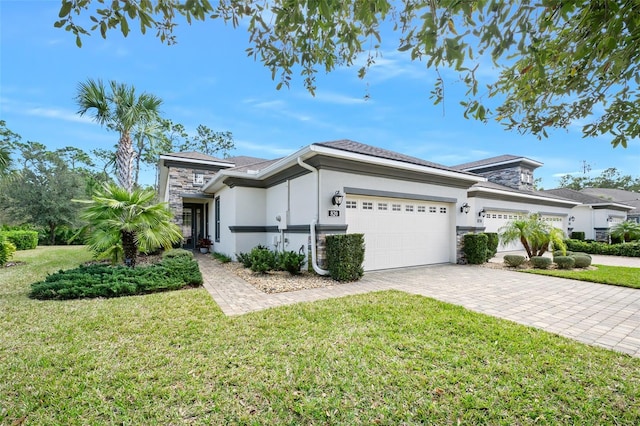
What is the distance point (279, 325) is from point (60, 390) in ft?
7.74

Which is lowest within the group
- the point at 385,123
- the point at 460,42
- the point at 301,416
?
the point at 301,416

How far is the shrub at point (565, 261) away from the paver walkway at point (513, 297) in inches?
82.8

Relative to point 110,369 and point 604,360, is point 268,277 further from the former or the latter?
point 604,360

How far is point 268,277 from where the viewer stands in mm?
7688

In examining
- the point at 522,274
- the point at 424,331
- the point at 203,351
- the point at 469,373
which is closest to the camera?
the point at 469,373

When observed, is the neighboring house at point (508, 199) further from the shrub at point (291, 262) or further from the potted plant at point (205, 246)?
the potted plant at point (205, 246)

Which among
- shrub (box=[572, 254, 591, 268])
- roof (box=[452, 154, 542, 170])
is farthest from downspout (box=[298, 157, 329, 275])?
roof (box=[452, 154, 542, 170])

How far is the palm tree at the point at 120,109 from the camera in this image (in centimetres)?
1210

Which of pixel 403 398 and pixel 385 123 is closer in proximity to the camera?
pixel 403 398

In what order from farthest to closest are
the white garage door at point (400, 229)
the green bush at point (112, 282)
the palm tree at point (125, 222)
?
1. the white garage door at point (400, 229)
2. the palm tree at point (125, 222)
3. the green bush at point (112, 282)

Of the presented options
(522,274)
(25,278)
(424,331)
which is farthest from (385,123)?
(25,278)

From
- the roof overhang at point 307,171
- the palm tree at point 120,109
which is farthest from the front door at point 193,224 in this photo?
the roof overhang at point 307,171

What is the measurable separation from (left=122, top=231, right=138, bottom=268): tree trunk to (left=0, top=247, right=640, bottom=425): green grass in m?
3.17

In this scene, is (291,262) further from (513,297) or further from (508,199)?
(508,199)
